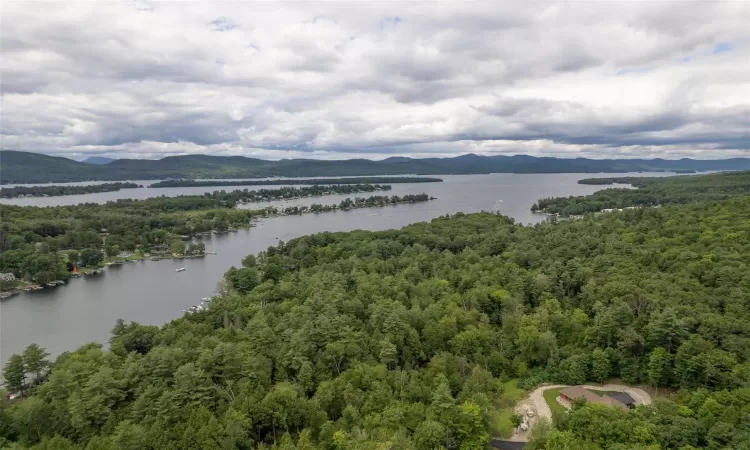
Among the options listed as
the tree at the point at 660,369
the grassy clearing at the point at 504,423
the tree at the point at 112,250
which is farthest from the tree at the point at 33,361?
the tree at the point at 112,250

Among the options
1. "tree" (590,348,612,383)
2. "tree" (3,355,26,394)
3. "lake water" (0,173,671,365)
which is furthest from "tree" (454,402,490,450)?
"lake water" (0,173,671,365)

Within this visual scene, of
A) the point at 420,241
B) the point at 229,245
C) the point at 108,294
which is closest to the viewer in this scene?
the point at 108,294

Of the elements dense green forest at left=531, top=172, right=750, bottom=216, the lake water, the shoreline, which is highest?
dense green forest at left=531, top=172, right=750, bottom=216

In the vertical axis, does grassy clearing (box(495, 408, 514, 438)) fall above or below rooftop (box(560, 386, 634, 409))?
below

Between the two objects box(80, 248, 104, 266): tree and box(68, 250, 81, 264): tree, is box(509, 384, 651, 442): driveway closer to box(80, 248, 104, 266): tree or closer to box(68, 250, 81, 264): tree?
box(80, 248, 104, 266): tree

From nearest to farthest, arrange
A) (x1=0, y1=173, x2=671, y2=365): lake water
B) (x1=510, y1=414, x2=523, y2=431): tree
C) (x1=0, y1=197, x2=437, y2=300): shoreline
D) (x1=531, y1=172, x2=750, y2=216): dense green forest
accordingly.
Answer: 1. (x1=510, y1=414, x2=523, y2=431): tree
2. (x1=0, y1=173, x2=671, y2=365): lake water
3. (x1=0, y1=197, x2=437, y2=300): shoreline
4. (x1=531, y1=172, x2=750, y2=216): dense green forest

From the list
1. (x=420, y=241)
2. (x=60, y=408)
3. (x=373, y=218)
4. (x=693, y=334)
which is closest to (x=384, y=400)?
(x=60, y=408)

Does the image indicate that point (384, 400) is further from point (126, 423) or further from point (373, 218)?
point (373, 218)
